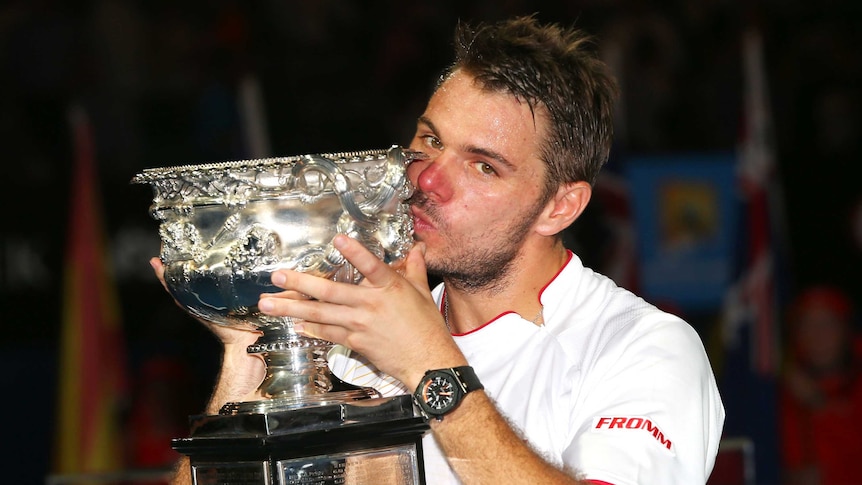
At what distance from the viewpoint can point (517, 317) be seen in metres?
3.07

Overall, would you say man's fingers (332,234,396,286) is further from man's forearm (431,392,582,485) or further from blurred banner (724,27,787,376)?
blurred banner (724,27,787,376)

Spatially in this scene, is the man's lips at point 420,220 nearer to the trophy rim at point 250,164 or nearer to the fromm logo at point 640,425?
the trophy rim at point 250,164

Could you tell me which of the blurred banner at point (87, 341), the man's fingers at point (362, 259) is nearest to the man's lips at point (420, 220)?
the man's fingers at point (362, 259)

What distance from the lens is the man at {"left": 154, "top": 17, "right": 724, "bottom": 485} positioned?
2.43 m

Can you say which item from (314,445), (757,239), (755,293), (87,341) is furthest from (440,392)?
(87,341)

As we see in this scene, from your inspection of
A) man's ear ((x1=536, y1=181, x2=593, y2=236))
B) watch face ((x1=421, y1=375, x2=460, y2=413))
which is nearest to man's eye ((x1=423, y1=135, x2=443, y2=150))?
man's ear ((x1=536, y1=181, x2=593, y2=236))

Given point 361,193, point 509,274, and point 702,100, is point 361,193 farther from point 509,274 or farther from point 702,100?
point 702,100

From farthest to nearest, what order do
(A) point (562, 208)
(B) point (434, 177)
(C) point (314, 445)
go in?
1. (A) point (562, 208)
2. (B) point (434, 177)
3. (C) point (314, 445)

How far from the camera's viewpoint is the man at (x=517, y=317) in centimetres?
243

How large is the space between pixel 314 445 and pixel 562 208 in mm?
1097

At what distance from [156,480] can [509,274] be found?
2.29 metres

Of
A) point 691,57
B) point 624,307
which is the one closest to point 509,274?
point 624,307

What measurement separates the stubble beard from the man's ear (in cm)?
4

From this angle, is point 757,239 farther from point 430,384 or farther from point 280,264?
point 280,264
